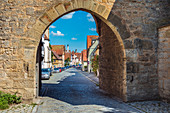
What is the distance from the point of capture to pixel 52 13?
650cm

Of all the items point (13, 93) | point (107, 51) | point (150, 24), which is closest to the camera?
point (13, 93)

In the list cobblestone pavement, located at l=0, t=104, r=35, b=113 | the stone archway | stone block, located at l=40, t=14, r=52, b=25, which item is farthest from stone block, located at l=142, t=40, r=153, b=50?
cobblestone pavement, located at l=0, t=104, r=35, b=113

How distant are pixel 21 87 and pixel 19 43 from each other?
155cm

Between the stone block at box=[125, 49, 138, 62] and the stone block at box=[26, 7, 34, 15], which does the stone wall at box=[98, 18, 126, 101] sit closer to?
the stone block at box=[125, 49, 138, 62]

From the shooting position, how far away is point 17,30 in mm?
6348

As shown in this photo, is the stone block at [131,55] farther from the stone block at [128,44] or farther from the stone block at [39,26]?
the stone block at [39,26]

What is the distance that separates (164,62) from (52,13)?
464 centimetres

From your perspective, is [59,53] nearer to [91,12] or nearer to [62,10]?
[91,12]

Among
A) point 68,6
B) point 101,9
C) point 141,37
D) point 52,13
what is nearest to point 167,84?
point 141,37

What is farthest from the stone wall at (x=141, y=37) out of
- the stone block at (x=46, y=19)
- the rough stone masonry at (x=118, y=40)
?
the stone block at (x=46, y=19)

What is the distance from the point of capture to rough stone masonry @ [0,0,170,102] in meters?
6.31

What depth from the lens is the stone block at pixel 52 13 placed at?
21.3 ft

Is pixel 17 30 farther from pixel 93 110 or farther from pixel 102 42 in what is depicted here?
pixel 102 42

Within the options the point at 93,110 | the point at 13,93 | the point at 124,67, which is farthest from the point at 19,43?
the point at 124,67
